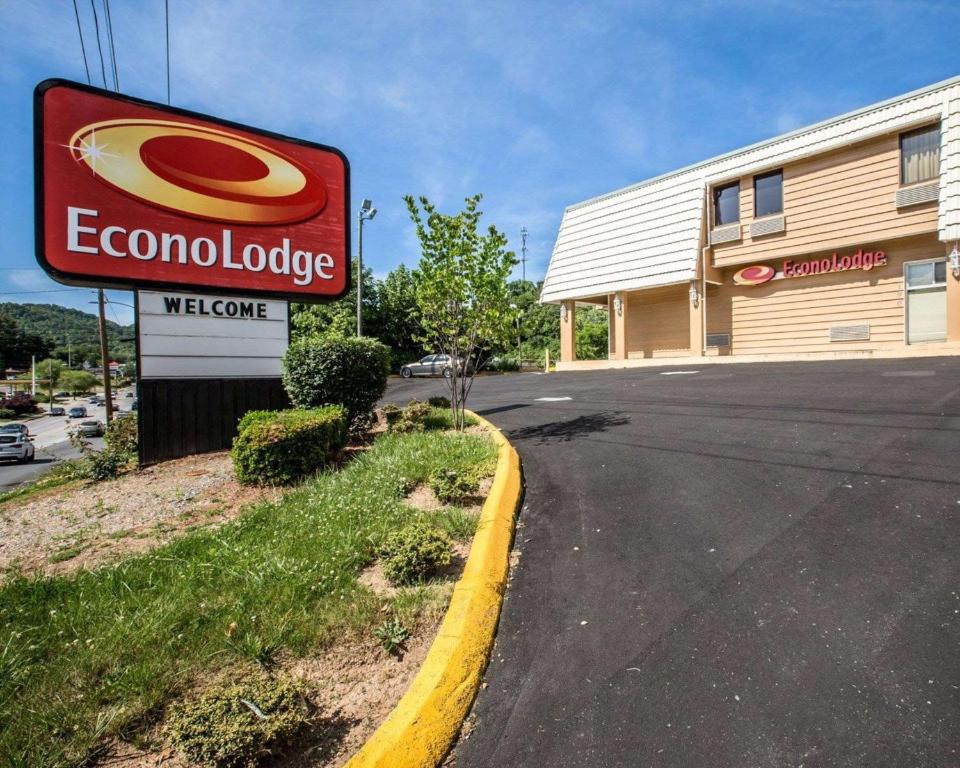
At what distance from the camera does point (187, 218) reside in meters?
8.12

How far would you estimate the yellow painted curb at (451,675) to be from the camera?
2.05 meters

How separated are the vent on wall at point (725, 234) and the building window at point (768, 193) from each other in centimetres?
83

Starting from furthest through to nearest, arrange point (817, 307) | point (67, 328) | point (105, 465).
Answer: point (67, 328), point (817, 307), point (105, 465)

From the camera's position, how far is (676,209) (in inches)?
794

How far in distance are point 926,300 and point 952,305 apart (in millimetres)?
1238

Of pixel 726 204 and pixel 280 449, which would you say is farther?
pixel 726 204

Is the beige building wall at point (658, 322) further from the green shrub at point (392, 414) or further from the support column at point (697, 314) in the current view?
the green shrub at point (392, 414)

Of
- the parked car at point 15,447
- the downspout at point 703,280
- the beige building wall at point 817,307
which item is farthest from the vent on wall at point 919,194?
the parked car at point 15,447

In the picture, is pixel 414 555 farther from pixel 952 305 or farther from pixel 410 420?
pixel 952 305

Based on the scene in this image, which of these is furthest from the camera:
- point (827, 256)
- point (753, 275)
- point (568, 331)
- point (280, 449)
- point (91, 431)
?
point (568, 331)

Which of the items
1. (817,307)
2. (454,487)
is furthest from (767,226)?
(454,487)

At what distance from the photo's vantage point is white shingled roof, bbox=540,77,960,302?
14406 millimetres

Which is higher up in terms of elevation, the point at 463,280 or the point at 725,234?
the point at 725,234

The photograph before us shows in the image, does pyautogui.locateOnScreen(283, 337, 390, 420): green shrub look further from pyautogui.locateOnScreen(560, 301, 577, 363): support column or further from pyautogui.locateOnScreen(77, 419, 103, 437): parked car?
pyautogui.locateOnScreen(560, 301, 577, 363): support column
